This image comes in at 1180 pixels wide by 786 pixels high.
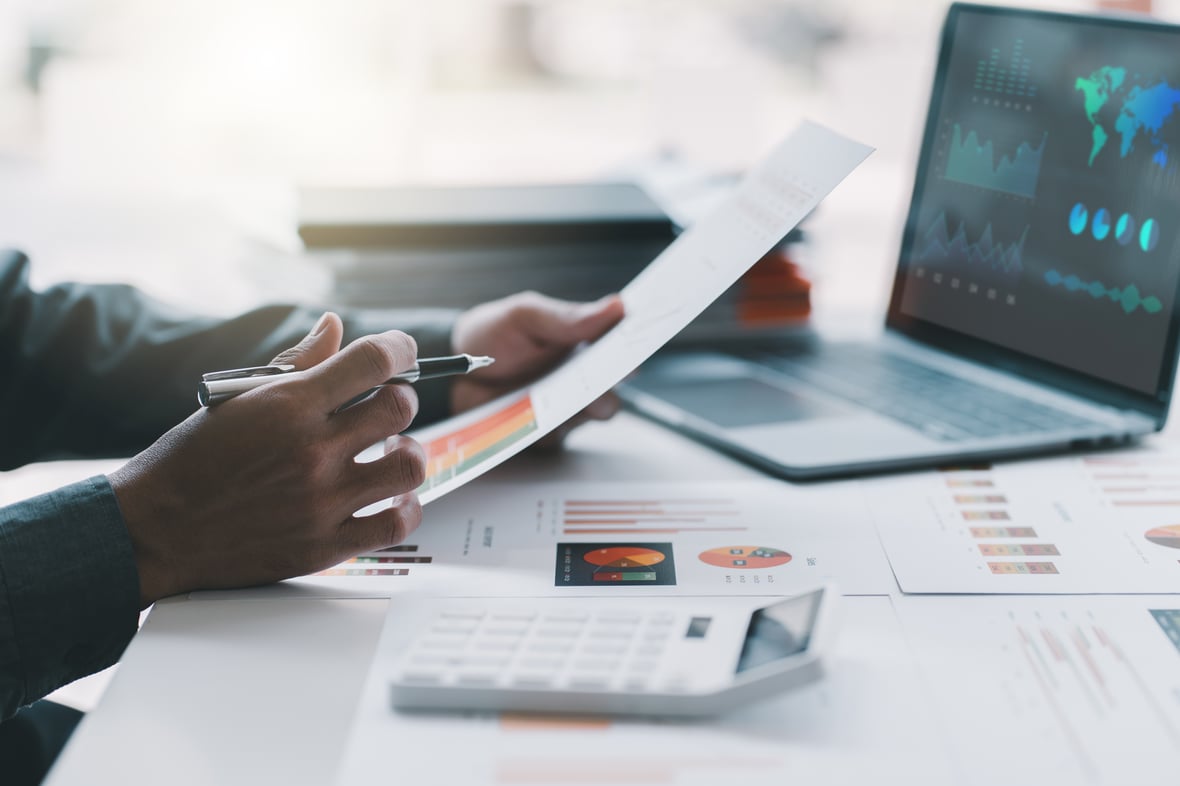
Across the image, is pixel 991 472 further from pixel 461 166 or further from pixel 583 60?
pixel 583 60

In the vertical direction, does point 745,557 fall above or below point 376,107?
below

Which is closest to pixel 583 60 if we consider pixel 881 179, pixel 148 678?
pixel 881 179

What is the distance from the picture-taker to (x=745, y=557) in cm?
73

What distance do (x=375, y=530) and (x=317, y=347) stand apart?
137 millimetres

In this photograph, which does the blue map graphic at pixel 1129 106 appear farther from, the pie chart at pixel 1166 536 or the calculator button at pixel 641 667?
the calculator button at pixel 641 667

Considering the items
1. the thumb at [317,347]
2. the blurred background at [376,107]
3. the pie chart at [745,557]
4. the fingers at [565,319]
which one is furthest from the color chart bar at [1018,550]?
the blurred background at [376,107]

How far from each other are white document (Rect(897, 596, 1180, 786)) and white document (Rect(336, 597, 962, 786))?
0.09 feet

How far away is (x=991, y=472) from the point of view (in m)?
0.88

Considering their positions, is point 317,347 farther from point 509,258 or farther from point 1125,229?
point 1125,229

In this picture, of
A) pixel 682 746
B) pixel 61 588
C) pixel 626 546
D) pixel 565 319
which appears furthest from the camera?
pixel 565 319

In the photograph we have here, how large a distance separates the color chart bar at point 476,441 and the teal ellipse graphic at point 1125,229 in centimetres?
50

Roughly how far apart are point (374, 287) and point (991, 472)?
0.69 metres

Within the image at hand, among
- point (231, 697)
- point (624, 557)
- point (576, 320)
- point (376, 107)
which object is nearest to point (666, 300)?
point (576, 320)

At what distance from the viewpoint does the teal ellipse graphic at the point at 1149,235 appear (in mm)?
864
